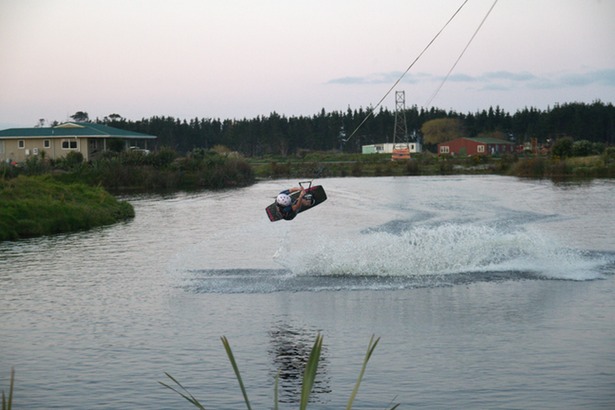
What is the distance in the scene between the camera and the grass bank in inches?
1232

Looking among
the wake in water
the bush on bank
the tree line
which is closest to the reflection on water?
the wake in water

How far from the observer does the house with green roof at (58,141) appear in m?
75.5

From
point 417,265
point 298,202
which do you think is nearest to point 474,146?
point 298,202

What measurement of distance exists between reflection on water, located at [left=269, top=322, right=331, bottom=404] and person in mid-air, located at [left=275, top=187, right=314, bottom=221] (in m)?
6.42

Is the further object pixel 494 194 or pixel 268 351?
pixel 494 194

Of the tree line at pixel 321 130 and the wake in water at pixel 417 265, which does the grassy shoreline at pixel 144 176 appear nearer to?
the wake in water at pixel 417 265

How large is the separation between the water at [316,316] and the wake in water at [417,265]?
56 mm

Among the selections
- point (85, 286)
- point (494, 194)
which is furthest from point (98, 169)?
point (85, 286)

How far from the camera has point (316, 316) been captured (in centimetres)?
1606

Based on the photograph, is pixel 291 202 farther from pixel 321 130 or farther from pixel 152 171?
pixel 321 130

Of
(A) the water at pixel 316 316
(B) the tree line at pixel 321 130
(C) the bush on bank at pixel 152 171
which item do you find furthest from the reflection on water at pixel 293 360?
(B) the tree line at pixel 321 130

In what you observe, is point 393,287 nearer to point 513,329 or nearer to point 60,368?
point 513,329

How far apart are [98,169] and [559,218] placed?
4020 centimetres

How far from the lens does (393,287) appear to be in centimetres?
1883
